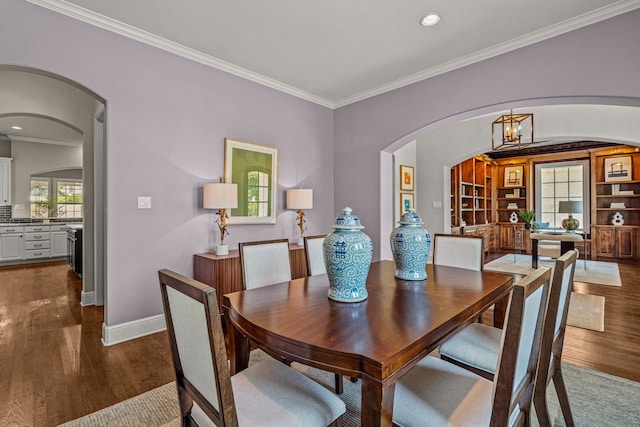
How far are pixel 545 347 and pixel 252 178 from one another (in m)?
3.12

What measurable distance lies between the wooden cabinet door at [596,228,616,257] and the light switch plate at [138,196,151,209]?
9.42 meters

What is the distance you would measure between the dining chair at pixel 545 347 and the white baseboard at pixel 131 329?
242cm

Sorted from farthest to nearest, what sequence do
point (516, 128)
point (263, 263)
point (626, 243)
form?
1. point (626, 243)
2. point (516, 128)
3. point (263, 263)

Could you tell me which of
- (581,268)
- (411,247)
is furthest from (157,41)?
(581,268)

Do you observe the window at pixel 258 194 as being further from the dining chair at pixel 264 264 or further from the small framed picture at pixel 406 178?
the small framed picture at pixel 406 178

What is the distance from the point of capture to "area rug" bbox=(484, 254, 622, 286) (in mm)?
5078

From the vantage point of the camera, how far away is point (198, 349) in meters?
1.03

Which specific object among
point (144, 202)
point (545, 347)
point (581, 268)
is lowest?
point (581, 268)

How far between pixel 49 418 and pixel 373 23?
359cm

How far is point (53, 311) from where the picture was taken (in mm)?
3619

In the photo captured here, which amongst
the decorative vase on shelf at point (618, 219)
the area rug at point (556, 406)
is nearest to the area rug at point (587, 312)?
the area rug at point (556, 406)

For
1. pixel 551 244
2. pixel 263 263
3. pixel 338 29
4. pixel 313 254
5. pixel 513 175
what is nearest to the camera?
pixel 263 263

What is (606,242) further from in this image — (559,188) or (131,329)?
(131,329)

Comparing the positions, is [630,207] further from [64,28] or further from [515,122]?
[64,28]
